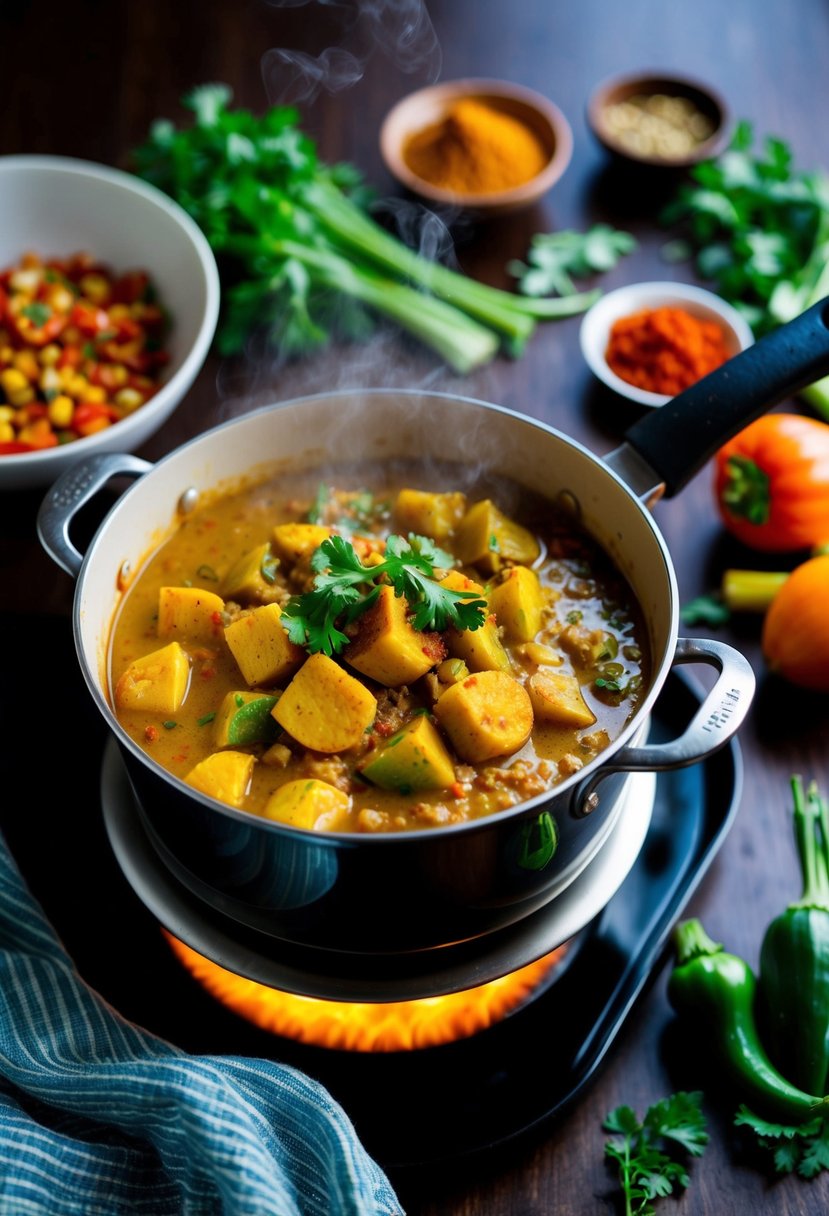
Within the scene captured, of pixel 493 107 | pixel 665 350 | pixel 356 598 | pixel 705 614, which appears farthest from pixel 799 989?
pixel 493 107

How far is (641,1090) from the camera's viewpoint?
220cm

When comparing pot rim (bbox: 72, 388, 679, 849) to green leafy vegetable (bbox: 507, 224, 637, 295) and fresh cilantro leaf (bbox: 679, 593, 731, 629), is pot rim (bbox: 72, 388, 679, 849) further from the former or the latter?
green leafy vegetable (bbox: 507, 224, 637, 295)

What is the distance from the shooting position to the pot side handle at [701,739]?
5.74 feet

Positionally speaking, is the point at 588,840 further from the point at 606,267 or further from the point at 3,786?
the point at 606,267

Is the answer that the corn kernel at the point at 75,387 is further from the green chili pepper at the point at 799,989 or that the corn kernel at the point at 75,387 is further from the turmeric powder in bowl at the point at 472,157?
the green chili pepper at the point at 799,989

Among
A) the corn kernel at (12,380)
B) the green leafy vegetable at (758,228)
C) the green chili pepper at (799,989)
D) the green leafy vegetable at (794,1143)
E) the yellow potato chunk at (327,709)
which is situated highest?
the green leafy vegetable at (758,228)

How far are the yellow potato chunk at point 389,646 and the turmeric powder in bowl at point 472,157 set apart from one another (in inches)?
83.2

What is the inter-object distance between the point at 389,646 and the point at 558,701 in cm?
34

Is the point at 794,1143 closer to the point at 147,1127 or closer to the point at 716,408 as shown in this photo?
the point at 147,1127

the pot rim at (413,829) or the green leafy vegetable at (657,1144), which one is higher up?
the pot rim at (413,829)

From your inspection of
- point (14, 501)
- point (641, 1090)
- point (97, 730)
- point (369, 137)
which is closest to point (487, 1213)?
point (641, 1090)

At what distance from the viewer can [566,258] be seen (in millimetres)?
3703

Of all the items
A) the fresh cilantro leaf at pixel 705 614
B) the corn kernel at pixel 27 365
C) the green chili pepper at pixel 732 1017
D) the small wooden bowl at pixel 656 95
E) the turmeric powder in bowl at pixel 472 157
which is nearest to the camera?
the green chili pepper at pixel 732 1017

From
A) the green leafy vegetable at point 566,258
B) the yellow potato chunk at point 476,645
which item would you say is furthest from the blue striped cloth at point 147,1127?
the green leafy vegetable at point 566,258
